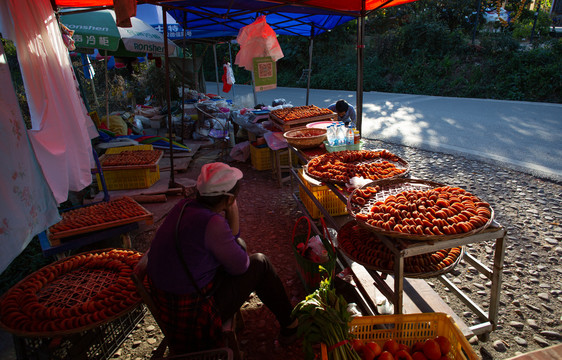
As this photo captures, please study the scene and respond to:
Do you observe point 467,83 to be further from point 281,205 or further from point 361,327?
point 361,327

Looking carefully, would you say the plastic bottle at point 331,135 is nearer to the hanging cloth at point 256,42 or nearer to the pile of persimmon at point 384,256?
the pile of persimmon at point 384,256

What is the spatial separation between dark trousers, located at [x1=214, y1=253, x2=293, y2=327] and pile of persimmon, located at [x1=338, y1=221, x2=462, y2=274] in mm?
661

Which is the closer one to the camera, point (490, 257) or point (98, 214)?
point (490, 257)

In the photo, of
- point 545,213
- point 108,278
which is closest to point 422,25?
point 545,213

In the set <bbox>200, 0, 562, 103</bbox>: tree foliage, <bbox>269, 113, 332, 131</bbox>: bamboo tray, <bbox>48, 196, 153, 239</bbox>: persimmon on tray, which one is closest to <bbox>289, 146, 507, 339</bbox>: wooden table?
<bbox>48, 196, 153, 239</bbox>: persimmon on tray

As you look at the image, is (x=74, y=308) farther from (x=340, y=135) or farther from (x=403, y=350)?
(x=340, y=135)

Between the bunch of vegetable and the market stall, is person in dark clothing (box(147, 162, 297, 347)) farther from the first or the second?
the bunch of vegetable

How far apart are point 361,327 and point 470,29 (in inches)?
795

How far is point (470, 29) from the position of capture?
57.7ft

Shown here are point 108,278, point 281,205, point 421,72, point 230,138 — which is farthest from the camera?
point 421,72

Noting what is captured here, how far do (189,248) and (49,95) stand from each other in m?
2.05

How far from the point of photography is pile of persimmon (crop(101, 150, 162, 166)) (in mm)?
5172

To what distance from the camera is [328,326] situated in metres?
1.90

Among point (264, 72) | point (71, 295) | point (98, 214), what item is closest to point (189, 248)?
point (71, 295)
